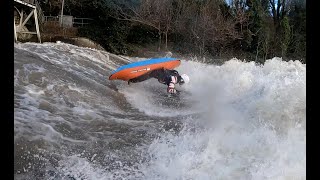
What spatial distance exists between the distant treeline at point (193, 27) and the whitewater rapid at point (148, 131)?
603 inches

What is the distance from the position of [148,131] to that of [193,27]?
19.7 m

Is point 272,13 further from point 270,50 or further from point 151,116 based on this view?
point 151,116

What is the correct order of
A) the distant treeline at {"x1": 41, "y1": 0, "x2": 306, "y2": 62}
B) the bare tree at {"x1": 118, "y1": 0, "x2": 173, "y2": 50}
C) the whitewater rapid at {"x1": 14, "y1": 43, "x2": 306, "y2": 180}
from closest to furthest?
the whitewater rapid at {"x1": 14, "y1": 43, "x2": 306, "y2": 180}
the distant treeline at {"x1": 41, "y1": 0, "x2": 306, "y2": 62}
the bare tree at {"x1": 118, "y1": 0, "x2": 173, "y2": 50}

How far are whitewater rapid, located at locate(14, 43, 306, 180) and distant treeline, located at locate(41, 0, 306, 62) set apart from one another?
50.2ft

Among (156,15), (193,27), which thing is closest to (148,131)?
(193,27)

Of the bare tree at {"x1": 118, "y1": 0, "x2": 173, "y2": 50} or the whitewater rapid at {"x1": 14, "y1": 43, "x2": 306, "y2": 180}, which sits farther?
the bare tree at {"x1": 118, "y1": 0, "x2": 173, "y2": 50}

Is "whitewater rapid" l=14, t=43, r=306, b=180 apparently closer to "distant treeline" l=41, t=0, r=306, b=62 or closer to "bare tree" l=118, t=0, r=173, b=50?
"distant treeline" l=41, t=0, r=306, b=62

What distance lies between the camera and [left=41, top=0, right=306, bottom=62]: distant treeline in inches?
988

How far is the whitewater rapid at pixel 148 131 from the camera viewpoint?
4629 mm

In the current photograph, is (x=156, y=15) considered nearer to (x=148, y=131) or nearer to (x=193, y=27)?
(x=193, y=27)

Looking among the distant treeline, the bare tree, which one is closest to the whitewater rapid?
the distant treeline

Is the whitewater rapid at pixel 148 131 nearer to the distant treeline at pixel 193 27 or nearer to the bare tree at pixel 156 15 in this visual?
the distant treeline at pixel 193 27

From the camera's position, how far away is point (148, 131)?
657cm
